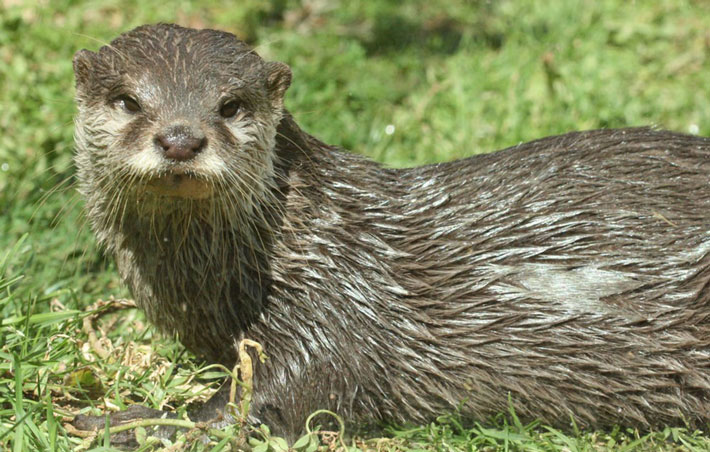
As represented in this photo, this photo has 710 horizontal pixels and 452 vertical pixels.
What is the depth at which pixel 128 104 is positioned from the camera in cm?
248

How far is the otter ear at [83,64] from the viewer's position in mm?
2580

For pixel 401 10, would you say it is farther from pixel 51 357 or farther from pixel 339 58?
pixel 51 357

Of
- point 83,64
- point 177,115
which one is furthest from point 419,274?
point 83,64

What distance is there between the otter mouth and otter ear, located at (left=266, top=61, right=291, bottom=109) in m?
0.41

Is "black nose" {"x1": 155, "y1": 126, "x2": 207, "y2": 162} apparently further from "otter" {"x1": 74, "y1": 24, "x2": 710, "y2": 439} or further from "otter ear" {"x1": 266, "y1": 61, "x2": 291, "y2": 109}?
"otter ear" {"x1": 266, "y1": 61, "x2": 291, "y2": 109}

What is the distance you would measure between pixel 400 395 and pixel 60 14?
337 cm

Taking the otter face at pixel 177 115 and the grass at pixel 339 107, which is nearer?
the otter face at pixel 177 115

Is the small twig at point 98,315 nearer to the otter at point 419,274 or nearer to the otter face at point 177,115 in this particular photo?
the otter at point 419,274

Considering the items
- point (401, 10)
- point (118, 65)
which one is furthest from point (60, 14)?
point (118, 65)

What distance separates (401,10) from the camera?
5.72 m

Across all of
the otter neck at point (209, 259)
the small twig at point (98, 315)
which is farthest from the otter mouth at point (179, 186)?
the small twig at point (98, 315)

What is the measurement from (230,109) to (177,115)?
0.66 feet

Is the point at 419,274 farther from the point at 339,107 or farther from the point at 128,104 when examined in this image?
the point at 339,107

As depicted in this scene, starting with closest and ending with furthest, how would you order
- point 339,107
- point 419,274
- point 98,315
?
1. point 419,274
2. point 98,315
3. point 339,107
